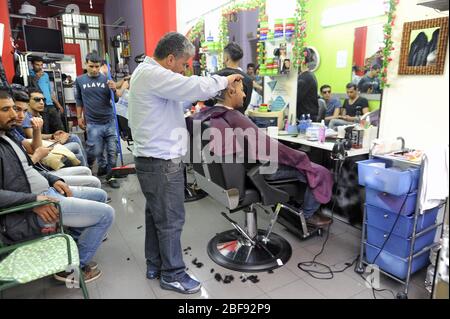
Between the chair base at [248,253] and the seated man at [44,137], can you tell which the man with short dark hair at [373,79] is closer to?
the chair base at [248,253]

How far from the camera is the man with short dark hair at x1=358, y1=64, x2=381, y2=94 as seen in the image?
232cm

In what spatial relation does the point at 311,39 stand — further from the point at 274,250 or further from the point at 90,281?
the point at 90,281

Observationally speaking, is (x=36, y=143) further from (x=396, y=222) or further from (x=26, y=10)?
(x=26, y=10)

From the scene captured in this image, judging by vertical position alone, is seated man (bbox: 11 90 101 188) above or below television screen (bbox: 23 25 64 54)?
below

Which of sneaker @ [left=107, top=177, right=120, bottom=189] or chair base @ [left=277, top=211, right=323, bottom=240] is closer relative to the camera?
chair base @ [left=277, top=211, right=323, bottom=240]

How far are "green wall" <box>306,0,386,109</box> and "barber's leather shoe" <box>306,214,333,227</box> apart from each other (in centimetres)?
95

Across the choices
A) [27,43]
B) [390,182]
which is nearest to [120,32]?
[27,43]

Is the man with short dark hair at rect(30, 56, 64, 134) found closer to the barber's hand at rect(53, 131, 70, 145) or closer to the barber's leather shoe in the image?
the barber's hand at rect(53, 131, 70, 145)

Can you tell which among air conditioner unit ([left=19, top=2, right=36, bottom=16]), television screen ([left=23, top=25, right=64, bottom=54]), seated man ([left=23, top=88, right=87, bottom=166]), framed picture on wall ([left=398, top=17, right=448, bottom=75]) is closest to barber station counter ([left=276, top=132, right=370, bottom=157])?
framed picture on wall ([left=398, top=17, right=448, bottom=75])

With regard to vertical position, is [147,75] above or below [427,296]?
above

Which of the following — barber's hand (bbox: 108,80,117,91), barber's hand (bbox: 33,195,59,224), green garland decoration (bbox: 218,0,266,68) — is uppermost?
green garland decoration (bbox: 218,0,266,68)

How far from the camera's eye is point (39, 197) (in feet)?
5.53

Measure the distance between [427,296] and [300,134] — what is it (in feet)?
5.09

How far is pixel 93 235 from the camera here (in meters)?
1.94
